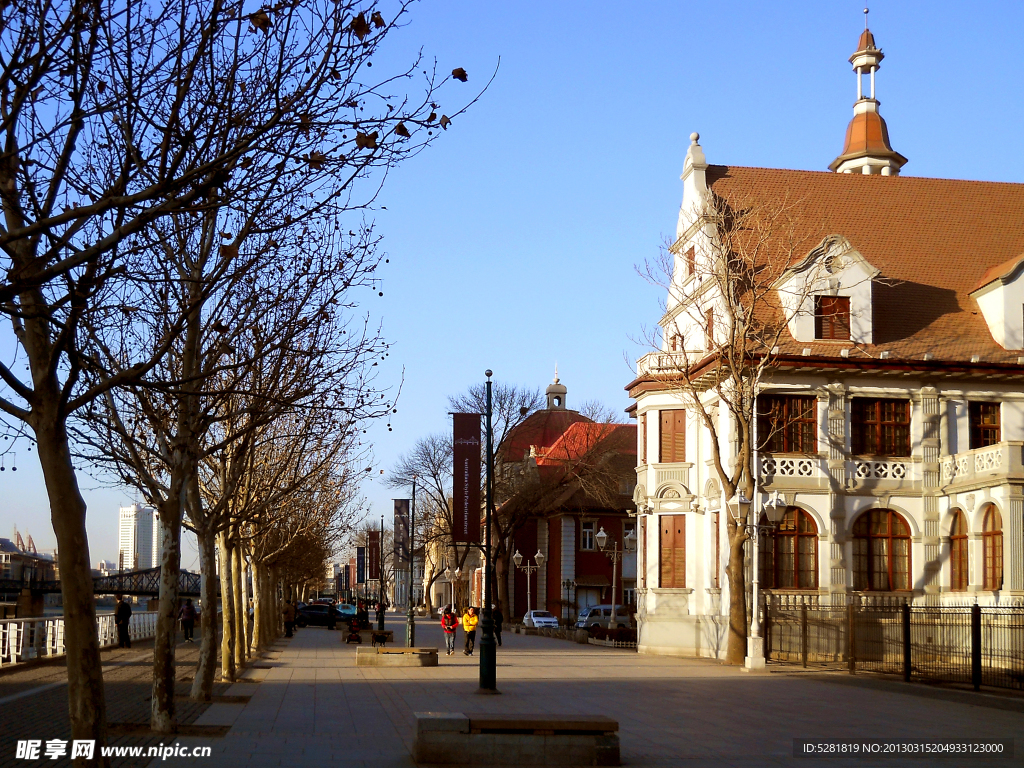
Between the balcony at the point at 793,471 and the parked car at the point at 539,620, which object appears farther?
the parked car at the point at 539,620

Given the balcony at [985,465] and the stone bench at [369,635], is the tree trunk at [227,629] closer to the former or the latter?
the stone bench at [369,635]

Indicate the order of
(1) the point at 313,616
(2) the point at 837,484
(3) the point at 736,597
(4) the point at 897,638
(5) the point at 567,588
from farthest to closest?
(1) the point at 313,616, (5) the point at 567,588, (2) the point at 837,484, (4) the point at 897,638, (3) the point at 736,597

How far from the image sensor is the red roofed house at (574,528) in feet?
228

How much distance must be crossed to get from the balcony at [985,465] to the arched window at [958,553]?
4.39 ft

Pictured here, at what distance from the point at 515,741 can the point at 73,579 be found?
562 cm

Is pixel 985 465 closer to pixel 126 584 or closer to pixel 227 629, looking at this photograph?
pixel 227 629

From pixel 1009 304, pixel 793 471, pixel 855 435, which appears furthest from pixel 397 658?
pixel 1009 304

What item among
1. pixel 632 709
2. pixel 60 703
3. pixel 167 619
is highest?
pixel 167 619

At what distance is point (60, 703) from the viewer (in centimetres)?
1955

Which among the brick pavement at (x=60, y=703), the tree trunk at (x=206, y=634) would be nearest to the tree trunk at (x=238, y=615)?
the brick pavement at (x=60, y=703)

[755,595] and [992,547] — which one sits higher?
[992,547]

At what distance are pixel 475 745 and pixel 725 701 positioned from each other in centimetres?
1039

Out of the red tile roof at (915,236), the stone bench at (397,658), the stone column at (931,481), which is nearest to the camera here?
the stone bench at (397,658)

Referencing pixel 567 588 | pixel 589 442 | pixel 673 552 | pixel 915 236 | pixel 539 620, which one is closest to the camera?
pixel 673 552
